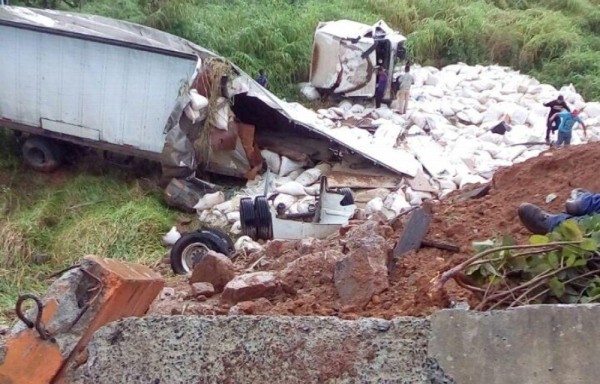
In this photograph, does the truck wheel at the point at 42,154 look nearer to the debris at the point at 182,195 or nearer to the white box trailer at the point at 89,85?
the white box trailer at the point at 89,85

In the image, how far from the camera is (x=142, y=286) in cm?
390

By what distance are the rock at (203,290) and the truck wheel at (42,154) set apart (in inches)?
263

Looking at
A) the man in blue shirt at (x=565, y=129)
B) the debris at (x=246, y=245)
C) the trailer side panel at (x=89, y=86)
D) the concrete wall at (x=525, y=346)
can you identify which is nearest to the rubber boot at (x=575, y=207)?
the concrete wall at (x=525, y=346)

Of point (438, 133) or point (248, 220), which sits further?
point (438, 133)

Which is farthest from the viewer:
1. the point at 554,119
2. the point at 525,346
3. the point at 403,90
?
the point at 403,90

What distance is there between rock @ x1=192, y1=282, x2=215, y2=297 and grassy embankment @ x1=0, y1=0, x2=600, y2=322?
344cm

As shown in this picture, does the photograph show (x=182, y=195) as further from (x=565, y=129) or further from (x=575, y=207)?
(x=575, y=207)

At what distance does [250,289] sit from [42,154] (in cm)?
731

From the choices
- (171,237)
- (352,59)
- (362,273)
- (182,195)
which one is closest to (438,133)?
(352,59)

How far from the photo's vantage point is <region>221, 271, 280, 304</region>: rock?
4.21 meters

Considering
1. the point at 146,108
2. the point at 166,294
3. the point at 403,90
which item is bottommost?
the point at 403,90

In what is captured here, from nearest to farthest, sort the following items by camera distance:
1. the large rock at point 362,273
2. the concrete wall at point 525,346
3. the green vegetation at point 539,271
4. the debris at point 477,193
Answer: the concrete wall at point 525,346
the green vegetation at point 539,271
the large rock at point 362,273
the debris at point 477,193

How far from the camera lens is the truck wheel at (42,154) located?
10820mm

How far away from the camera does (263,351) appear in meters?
3.30
